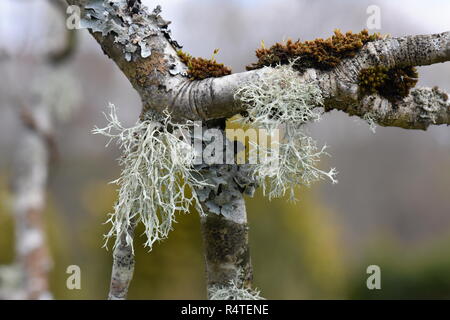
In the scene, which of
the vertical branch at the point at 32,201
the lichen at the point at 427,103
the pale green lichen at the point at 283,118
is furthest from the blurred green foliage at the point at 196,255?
the pale green lichen at the point at 283,118

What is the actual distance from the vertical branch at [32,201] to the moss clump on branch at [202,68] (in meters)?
1.59

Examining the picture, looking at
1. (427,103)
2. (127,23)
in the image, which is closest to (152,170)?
(127,23)

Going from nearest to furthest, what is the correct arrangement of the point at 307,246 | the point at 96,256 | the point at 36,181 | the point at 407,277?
1. the point at 36,181
2. the point at 96,256
3. the point at 307,246
4. the point at 407,277

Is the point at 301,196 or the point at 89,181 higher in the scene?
the point at 89,181

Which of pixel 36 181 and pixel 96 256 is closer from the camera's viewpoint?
pixel 36 181

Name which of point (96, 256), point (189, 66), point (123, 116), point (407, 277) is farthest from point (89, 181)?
point (189, 66)

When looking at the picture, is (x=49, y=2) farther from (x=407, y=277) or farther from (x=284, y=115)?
(x=407, y=277)

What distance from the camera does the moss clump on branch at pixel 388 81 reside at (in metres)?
1.03

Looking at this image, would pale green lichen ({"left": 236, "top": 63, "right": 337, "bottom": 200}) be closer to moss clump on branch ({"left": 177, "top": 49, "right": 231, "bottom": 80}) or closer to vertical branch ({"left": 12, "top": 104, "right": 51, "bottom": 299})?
moss clump on branch ({"left": 177, "top": 49, "right": 231, "bottom": 80})

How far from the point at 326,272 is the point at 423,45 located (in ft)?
7.05

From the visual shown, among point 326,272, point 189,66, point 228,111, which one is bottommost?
Result: point 326,272

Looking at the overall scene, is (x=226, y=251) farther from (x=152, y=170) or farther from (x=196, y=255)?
(x=196, y=255)

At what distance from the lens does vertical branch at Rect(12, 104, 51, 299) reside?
2.31m

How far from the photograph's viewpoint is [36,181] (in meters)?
2.43
